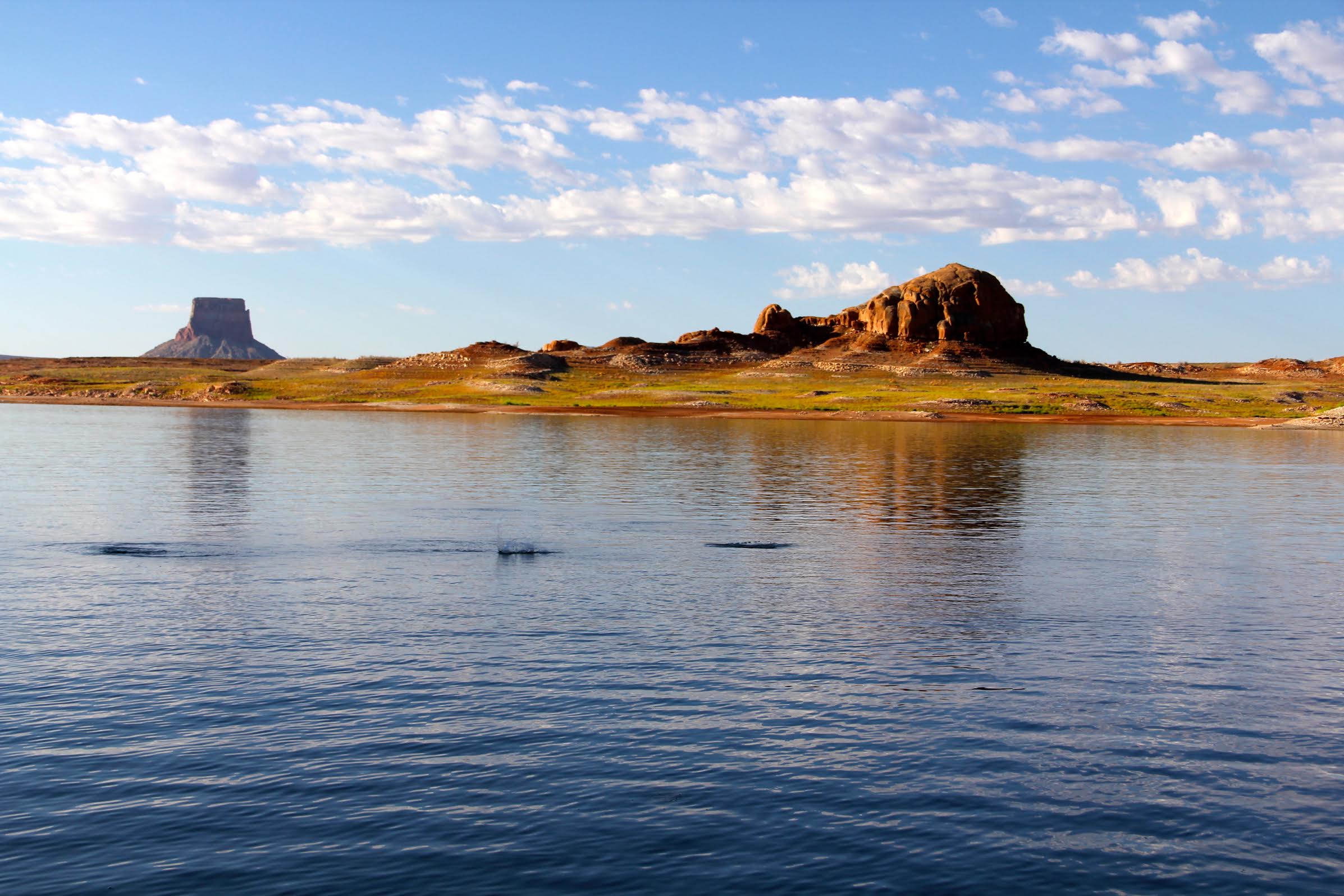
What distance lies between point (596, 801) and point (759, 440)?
3562 inches

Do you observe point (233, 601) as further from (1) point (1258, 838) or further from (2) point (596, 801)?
(1) point (1258, 838)

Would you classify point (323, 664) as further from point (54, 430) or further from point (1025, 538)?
point (54, 430)

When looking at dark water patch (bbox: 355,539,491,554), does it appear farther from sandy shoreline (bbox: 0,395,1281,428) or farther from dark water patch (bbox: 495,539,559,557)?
sandy shoreline (bbox: 0,395,1281,428)

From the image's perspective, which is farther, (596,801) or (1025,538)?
(1025,538)

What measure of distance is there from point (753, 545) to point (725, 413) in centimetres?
12962

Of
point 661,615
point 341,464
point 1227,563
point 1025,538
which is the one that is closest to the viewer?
point 661,615

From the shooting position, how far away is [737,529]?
45156 millimetres

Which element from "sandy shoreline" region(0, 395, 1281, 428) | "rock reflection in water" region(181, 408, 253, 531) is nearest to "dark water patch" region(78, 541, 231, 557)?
"rock reflection in water" region(181, 408, 253, 531)

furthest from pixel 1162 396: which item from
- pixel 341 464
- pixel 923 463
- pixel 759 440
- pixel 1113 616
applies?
pixel 1113 616

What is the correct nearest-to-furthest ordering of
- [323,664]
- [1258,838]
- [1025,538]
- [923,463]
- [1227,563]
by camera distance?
[1258,838]
[323,664]
[1227,563]
[1025,538]
[923,463]

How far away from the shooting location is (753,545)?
134 ft

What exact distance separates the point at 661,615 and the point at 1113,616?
11.9 metres

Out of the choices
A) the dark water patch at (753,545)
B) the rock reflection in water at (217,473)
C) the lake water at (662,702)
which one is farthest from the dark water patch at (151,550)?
the dark water patch at (753,545)

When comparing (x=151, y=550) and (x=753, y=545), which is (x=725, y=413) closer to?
(x=753, y=545)
